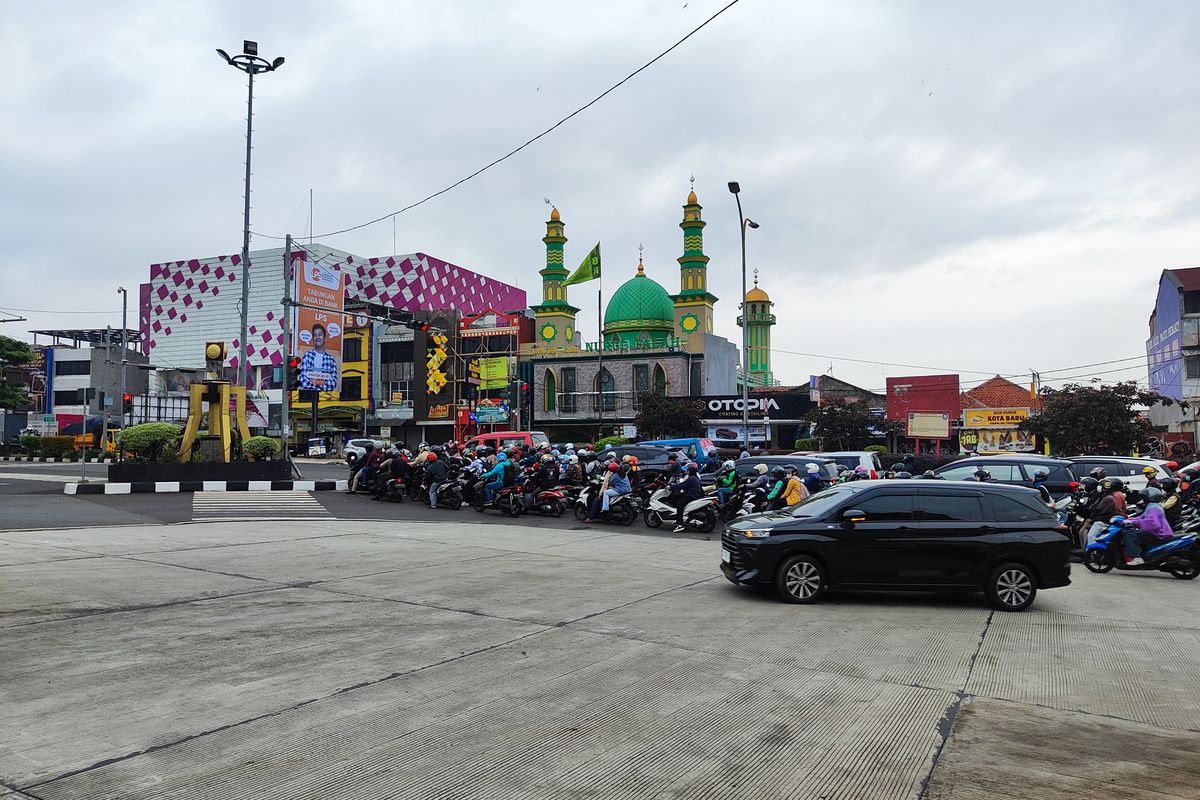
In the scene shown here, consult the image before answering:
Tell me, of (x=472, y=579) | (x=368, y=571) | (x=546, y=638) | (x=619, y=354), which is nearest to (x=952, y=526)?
(x=546, y=638)

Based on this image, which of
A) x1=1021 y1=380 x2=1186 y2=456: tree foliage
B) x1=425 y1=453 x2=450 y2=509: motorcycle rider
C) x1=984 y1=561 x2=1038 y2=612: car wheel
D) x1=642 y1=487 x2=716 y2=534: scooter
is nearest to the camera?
x1=984 y1=561 x2=1038 y2=612: car wheel

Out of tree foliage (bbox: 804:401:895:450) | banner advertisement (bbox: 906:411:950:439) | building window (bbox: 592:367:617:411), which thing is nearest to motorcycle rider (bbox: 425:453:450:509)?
tree foliage (bbox: 804:401:895:450)

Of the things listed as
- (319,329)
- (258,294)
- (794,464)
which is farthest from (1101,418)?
(258,294)

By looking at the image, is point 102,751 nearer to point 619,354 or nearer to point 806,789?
point 806,789

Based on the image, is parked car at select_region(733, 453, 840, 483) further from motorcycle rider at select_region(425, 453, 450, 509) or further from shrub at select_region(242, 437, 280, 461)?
shrub at select_region(242, 437, 280, 461)

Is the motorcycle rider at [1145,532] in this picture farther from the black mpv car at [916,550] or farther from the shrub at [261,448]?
the shrub at [261,448]

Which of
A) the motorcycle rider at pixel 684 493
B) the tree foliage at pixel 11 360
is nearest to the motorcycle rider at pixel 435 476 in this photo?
the motorcycle rider at pixel 684 493

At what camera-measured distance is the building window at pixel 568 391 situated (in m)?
57.9

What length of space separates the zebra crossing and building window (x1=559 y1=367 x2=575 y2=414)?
3425 centimetres

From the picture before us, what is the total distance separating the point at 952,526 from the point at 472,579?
5806 millimetres

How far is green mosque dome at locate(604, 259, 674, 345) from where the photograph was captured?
197ft

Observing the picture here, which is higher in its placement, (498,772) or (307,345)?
(307,345)

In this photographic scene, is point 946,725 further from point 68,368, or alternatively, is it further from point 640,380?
point 68,368

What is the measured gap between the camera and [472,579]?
417 inches
